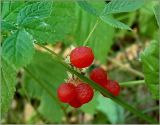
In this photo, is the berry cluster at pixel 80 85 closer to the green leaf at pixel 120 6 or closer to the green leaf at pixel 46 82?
the green leaf at pixel 120 6

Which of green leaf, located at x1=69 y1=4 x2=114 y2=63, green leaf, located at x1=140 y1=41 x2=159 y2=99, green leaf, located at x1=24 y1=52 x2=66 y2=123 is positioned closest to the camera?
green leaf, located at x1=140 y1=41 x2=159 y2=99

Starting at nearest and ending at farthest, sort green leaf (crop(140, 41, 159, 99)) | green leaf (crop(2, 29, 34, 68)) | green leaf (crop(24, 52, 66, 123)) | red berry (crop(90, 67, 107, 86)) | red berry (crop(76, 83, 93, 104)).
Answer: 1. green leaf (crop(2, 29, 34, 68))
2. red berry (crop(76, 83, 93, 104))
3. red berry (crop(90, 67, 107, 86))
4. green leaf (crop(140, 41, 159, 99))
5. green leaf (crop(24, 52, 66, 123))

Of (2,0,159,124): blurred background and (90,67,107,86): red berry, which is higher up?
(90,67,107,86): red berry

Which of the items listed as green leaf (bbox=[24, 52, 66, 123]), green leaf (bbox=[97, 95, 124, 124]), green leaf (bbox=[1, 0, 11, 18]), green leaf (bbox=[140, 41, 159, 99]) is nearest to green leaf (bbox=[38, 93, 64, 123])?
green leaf (bbox=[24, 52, 66, 123])

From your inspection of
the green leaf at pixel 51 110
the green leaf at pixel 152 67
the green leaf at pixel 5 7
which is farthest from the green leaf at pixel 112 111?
the green leaf at pixel 5 7

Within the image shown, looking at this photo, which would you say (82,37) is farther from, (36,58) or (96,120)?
(96,120)

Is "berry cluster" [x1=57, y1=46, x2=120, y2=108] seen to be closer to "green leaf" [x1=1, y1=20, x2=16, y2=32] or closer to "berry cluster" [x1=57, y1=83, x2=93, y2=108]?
"berry cluster" [x1=57, y1=83, x2=93, y2=108]
